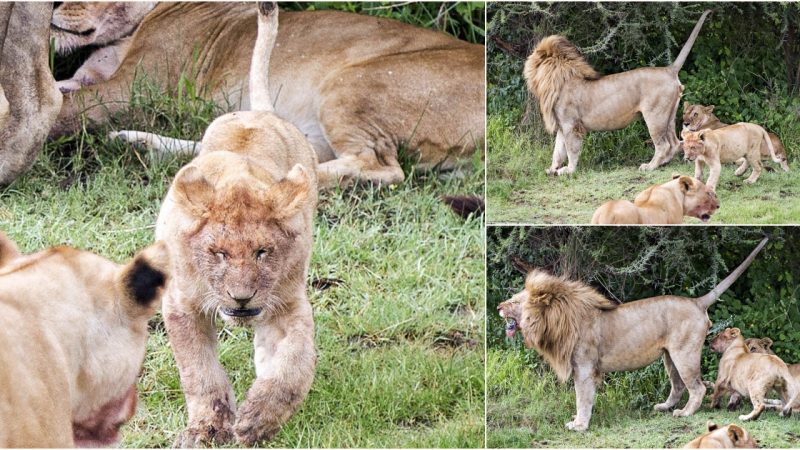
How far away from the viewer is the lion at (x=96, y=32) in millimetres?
5766

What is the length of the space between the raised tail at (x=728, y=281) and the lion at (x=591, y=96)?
1.27 feet

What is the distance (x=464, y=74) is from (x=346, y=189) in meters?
0.79

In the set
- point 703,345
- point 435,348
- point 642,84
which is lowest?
point 435,348

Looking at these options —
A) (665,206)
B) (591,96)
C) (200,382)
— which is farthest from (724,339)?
(200,382)

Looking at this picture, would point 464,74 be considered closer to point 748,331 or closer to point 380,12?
point 380,12

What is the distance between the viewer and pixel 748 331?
3994 millimetres

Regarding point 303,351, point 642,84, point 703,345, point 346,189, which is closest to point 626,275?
point 703,345

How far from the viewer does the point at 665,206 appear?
396 centimetres

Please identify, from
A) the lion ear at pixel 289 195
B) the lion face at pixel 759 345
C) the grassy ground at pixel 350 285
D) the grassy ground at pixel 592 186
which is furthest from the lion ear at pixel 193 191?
the lion face at pixel 759 345

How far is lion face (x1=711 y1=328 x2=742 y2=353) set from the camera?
3.95 meters

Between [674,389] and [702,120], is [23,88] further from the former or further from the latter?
[674,389]

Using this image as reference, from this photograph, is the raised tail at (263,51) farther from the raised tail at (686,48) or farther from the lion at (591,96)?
the raised tail at (686,48)

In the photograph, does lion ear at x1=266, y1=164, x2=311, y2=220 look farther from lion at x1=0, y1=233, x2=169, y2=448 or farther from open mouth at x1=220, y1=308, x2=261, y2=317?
lion at x1=0, y1=233, x2=169, y2=448

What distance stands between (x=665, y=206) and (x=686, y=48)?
49 centimetres
